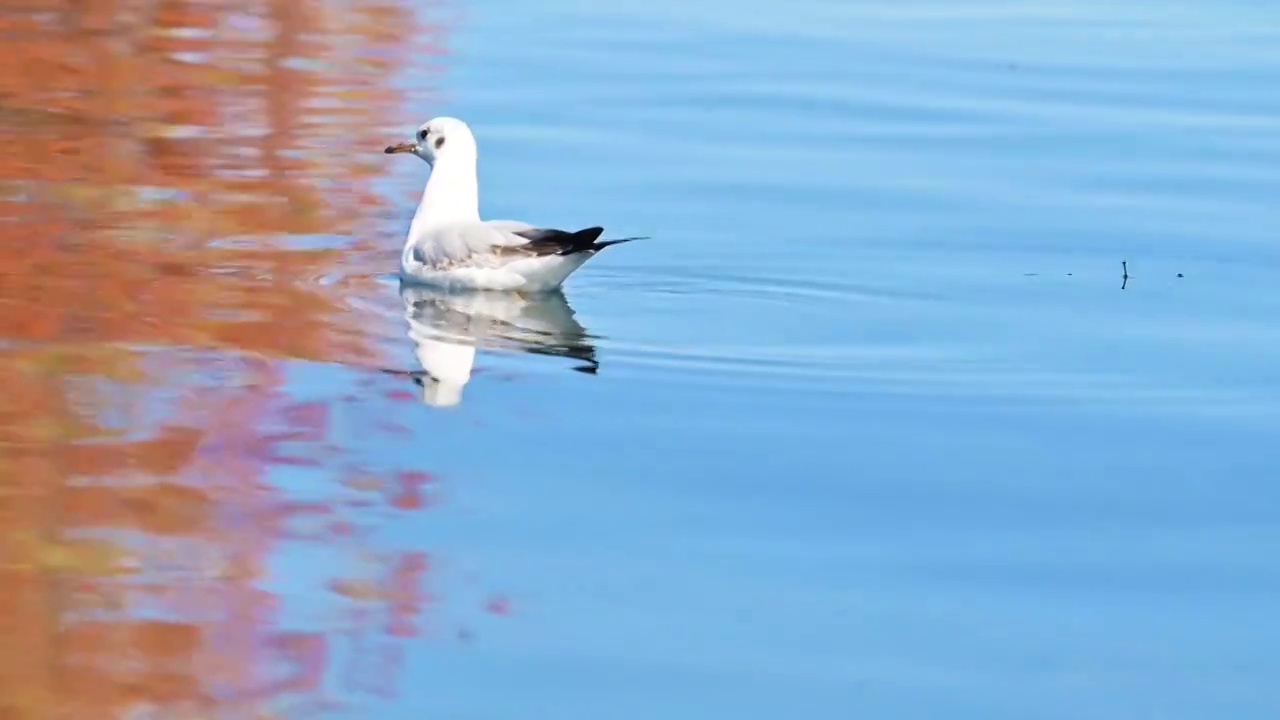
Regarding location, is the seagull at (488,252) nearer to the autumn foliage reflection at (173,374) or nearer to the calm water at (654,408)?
the calm water at (654,408)

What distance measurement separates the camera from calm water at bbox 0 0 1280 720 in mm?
6488

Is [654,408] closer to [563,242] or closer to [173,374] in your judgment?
[173,374]

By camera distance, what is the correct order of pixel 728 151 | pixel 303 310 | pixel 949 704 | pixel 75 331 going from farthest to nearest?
pixel 728 151 → pixel 303 310 → pixel 75 331 → pixel 949 704

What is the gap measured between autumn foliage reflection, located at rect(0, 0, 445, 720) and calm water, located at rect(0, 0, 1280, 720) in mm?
25

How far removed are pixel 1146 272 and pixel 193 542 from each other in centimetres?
645

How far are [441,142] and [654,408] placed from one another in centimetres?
363

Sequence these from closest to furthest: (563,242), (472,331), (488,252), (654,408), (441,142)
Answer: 1. (654,408)
2. (472,331)
3. (563,242)
4. (488,252)
5. (441,142)

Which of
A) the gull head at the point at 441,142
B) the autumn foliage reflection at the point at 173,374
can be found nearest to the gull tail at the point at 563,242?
the autumn foliage reflection at the point at 173,374

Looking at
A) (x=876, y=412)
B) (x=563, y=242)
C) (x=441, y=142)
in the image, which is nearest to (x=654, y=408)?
(x=876, y=412)

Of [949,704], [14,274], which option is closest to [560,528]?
[949,704]

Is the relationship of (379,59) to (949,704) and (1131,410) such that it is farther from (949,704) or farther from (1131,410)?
(949,704)

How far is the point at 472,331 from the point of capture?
10.8 m

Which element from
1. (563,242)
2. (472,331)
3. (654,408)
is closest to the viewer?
(654,408)

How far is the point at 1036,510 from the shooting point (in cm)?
810
